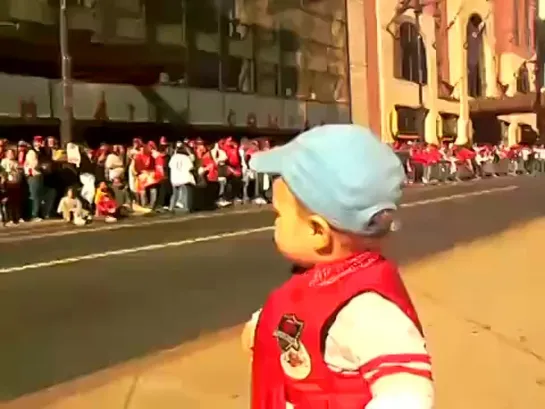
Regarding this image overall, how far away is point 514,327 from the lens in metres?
6.79

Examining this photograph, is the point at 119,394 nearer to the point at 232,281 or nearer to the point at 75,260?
the point at 232,281

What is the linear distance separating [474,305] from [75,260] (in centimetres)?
506

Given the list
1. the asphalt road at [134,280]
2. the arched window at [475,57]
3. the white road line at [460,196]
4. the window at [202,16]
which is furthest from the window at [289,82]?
the arched window at [475,57]

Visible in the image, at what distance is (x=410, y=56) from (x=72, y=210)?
22203 mm

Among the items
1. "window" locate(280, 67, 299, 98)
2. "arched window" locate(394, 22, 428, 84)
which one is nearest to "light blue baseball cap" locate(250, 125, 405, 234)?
→ "window" locate(280, 67, 299, 98)

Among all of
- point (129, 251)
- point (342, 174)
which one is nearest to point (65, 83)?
point (129, 251)

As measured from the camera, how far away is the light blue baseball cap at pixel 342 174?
198cm

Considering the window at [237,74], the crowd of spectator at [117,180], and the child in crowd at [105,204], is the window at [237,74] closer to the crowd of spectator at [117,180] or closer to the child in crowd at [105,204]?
the crowd of spectator at [117,180]

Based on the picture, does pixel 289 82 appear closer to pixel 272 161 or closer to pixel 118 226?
pixel 118 226

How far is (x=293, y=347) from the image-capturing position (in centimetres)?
198

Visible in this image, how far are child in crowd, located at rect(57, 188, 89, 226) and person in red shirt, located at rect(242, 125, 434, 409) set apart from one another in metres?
14.7

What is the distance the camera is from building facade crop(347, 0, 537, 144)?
34156 mm

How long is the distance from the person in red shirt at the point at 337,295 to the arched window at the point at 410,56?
34.2m

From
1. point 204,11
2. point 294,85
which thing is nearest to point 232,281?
point 204,11
